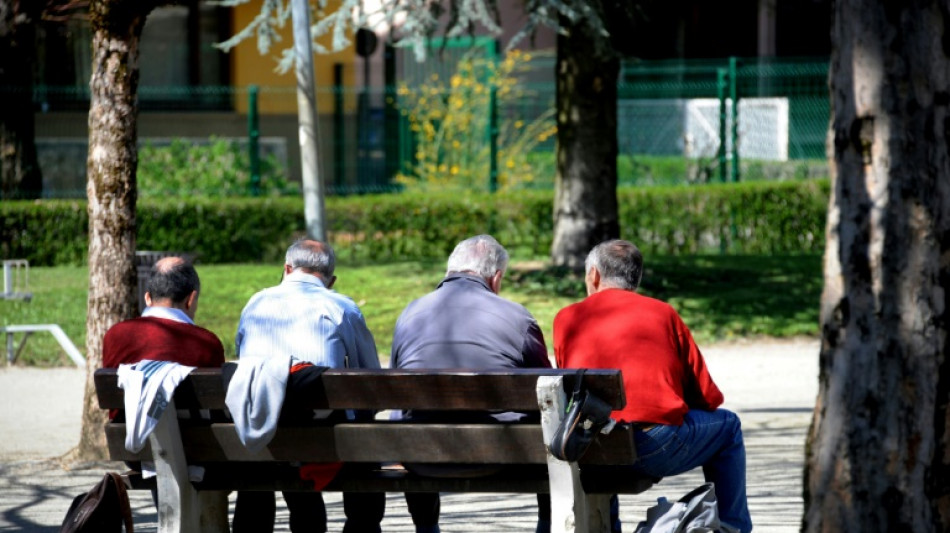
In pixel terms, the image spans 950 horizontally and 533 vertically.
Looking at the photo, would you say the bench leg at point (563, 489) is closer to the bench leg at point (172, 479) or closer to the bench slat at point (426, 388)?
the bench slat at point (426, 388)

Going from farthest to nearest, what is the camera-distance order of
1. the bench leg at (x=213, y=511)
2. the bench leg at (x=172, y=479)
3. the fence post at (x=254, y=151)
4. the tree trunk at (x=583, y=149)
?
the fence post at (x=254, y=151) < the tree trunk at (x=583, y=149) < the bench leg at (x=213, y=511) < the bench leg at (x=172, y=479)

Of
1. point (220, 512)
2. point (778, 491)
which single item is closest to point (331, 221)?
point (778, 491)

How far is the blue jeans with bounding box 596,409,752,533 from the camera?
5.35 m

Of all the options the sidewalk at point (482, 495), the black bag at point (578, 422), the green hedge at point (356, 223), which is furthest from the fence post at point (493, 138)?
the black bag at point (578, 422)

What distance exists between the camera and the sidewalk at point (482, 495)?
667cm

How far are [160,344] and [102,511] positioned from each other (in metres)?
0.65

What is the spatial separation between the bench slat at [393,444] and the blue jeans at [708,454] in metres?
0.32

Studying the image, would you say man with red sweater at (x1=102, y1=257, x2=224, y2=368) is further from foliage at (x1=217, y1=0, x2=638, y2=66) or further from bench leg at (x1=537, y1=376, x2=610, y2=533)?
foliage at (x1=217, y1=0, x2=638, y2=66)

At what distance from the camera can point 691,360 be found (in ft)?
18.3

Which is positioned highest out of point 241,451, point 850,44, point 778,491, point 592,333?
point 850,44

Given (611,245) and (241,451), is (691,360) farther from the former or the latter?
(241,451)

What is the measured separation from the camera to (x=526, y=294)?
14.0 metres

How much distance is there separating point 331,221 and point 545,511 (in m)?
11.5

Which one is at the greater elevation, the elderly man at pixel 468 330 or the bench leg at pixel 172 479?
the elderly man at pixel 468 330
